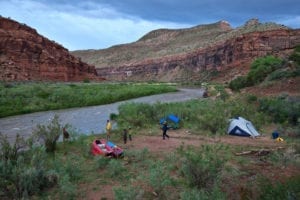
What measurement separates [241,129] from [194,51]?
10057 centimetres

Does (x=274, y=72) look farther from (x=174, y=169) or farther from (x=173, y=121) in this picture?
(x=174, y=169)

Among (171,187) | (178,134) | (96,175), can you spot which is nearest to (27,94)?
(178,134)

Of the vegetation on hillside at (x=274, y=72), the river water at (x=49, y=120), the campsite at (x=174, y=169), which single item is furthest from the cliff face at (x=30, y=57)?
the campsite at (x=174, y=169)

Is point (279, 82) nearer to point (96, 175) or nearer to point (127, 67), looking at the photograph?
point (96, 175)

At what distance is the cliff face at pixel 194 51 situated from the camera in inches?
3280

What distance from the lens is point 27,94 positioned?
36156mm

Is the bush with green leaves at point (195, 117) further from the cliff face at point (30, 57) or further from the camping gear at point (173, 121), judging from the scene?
the cliff face at point (30, 57)

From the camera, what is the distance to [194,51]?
117 meters

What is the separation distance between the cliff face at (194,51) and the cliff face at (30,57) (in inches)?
1428

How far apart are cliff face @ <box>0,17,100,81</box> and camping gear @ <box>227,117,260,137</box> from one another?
51.7m

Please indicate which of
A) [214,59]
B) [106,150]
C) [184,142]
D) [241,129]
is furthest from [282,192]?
[214,59]

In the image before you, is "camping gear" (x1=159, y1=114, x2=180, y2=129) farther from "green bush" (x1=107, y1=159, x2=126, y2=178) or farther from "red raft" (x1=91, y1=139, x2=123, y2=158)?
"green bush" (x1=107, y1=159, x2=126, y2=178)

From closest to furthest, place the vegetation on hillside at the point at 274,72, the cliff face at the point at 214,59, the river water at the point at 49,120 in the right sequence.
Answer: the river water at the point at 49,120, the vegetation on hillside at the point at 274,72, the cliff face at the point at 214,59

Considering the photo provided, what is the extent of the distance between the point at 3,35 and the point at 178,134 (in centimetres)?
5937
